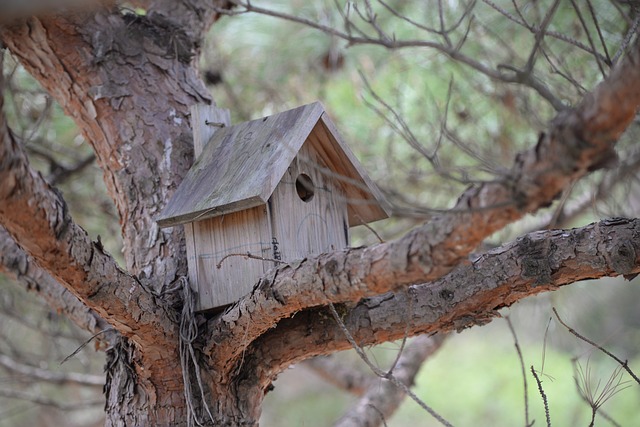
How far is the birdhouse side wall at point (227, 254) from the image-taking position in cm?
193

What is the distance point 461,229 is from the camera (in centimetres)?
129

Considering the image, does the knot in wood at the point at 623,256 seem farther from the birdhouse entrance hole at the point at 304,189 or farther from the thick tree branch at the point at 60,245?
the thick tree branch at the point at 60,245

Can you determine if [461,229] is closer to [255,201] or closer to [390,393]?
[255,201]

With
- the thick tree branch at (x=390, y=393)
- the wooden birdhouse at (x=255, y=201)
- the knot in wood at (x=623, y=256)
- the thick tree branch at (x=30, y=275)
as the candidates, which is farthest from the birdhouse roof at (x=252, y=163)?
the thick tree branch at (x=390, y=393)

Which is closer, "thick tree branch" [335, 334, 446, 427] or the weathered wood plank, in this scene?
the weathered wood plank

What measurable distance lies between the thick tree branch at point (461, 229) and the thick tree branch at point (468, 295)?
0.16 meters

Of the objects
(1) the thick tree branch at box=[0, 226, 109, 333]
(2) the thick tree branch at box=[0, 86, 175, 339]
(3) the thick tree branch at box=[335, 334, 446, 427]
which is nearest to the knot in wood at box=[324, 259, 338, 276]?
(2) the thick tree branch at box=[0, 86, 175, 339]

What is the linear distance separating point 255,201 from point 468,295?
550 mm

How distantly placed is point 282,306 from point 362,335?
30 cm

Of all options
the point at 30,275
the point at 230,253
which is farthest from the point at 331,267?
the point at 30,275

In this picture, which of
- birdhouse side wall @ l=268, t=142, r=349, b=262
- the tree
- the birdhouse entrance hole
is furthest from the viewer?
the birdhouse entrance hole

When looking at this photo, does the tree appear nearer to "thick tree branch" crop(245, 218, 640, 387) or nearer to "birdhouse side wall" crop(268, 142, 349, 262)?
"thick tree branch" crop(245, 218, 640, 387)

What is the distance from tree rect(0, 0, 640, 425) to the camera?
1.24 meters

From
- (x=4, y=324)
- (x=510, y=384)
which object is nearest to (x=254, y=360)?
(x=4, y=324)
